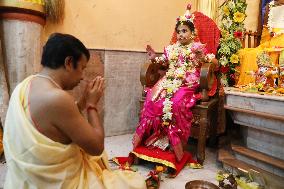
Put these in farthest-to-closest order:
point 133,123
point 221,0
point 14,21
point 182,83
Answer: point 221,0 → point 133,123 → point 182,83 → point 14,21

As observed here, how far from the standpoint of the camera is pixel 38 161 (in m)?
1.44

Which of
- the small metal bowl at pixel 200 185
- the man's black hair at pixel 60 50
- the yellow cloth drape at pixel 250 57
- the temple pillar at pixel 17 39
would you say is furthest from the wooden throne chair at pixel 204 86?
the man's black hair at pixel 60 50

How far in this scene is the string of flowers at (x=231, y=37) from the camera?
4.16 meters

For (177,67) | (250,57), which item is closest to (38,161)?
(177,67)

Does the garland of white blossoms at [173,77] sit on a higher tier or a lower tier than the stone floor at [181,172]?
higher

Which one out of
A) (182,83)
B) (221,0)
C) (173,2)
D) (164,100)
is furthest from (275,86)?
(221,0)

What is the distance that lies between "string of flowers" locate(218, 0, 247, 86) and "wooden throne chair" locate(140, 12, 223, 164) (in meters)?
0.25

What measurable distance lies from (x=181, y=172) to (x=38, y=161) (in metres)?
1.93

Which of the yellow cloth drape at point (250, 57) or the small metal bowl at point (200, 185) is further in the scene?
the yellow cloth drape at point (250, 57)

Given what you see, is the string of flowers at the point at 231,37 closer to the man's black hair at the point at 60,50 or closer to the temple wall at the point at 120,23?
the temple wall at the point at 120,23

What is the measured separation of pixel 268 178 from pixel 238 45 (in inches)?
88.2

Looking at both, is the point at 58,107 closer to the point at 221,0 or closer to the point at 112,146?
the point at 112,146

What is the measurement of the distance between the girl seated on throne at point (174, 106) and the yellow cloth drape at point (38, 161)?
5.00ft

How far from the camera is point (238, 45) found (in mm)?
4242
